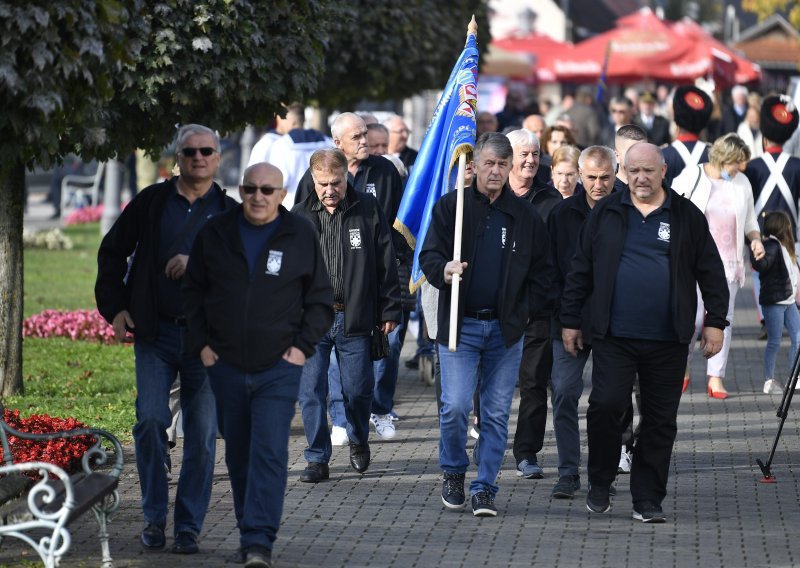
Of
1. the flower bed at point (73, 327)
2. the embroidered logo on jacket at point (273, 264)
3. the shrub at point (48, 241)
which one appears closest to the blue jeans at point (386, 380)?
the embroidered logo on jacket at point (273, 264)

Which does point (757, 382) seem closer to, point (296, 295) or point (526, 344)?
point (526, 344)

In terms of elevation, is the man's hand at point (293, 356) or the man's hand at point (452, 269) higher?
the man's hand at point (452, 269)

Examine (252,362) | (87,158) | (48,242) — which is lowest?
(48,242)

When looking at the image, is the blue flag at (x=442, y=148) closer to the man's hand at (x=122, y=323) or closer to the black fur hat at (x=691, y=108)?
the man's hand at (x=122, y=323)

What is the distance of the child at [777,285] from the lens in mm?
12766

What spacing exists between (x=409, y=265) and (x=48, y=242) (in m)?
14.3

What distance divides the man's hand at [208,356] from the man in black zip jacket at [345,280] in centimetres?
222

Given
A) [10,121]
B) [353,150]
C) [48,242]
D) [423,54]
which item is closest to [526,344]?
[353,150]

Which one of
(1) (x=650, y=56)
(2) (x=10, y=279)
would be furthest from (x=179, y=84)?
(1) (x=650, y=56)

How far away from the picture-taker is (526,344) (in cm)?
957

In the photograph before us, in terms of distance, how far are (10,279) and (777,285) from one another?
5.98m

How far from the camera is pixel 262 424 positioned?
705 centimetres

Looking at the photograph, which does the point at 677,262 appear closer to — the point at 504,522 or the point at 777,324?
the point at 504,522

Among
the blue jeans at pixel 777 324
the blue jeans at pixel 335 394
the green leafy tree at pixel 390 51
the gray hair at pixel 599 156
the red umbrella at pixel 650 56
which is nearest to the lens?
the gray hair at pixel 599 156
